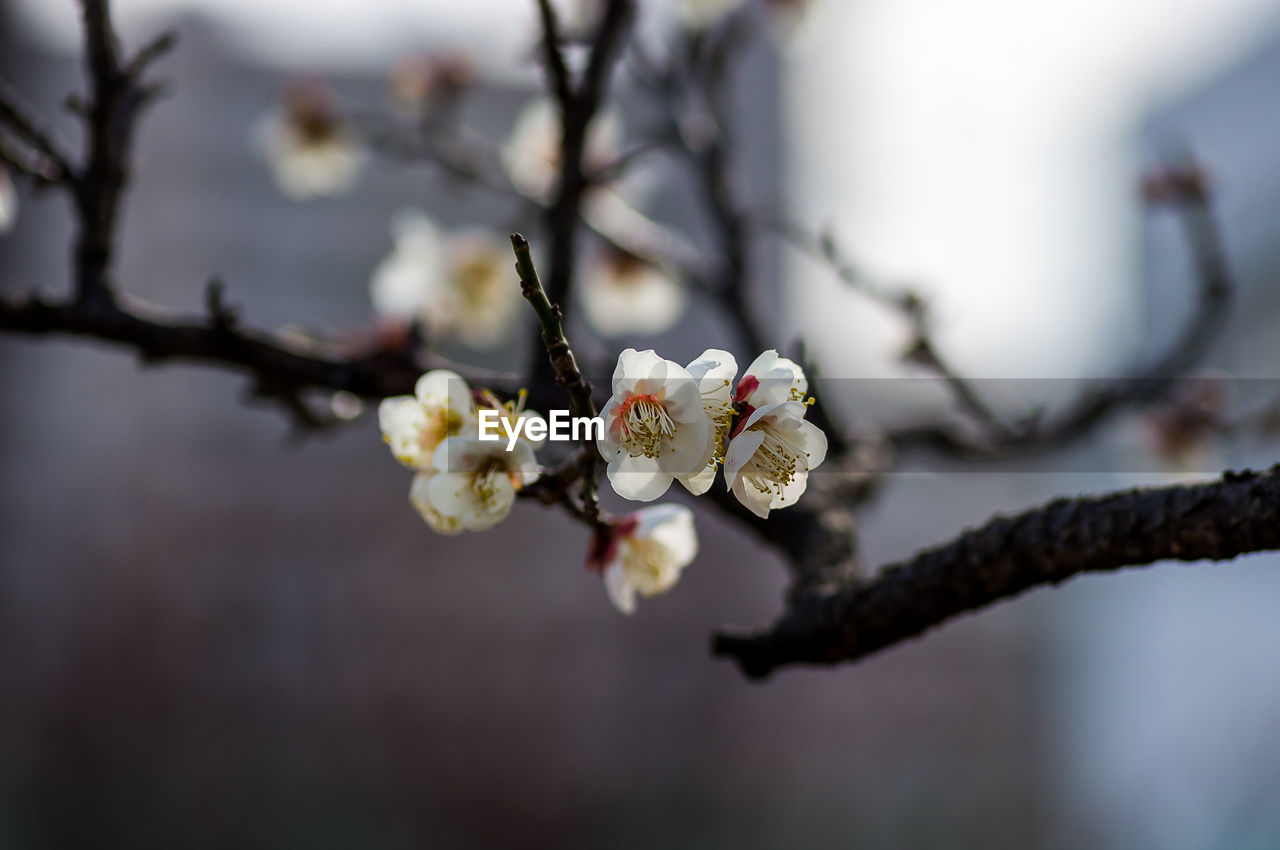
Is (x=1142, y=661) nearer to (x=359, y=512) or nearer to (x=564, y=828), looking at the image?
(x=564, y=828)

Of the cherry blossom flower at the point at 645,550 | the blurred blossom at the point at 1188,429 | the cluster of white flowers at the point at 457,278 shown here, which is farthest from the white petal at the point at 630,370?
the blurred blossom at the point at 1188,429

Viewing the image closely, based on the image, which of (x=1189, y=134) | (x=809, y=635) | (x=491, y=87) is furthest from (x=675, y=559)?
(x=1189, y=134)

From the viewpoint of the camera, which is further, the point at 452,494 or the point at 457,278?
the point at 457,278

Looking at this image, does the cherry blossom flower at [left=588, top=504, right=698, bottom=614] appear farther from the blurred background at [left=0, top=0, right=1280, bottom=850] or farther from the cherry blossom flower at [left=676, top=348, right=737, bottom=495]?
the blurred background at [left=0, top=0, right=1280, bottom=850]

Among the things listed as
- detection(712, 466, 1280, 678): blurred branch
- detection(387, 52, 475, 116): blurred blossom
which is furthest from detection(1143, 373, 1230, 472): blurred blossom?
detection(387, 52, 475, 116): blurred blossom

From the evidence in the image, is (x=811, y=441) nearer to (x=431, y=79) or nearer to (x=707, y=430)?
(x=707, y=430)

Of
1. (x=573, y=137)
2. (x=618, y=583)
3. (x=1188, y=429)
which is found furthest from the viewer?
(x=1188, y=429)

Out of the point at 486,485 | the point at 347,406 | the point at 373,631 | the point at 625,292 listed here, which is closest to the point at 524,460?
the point at 486,485
